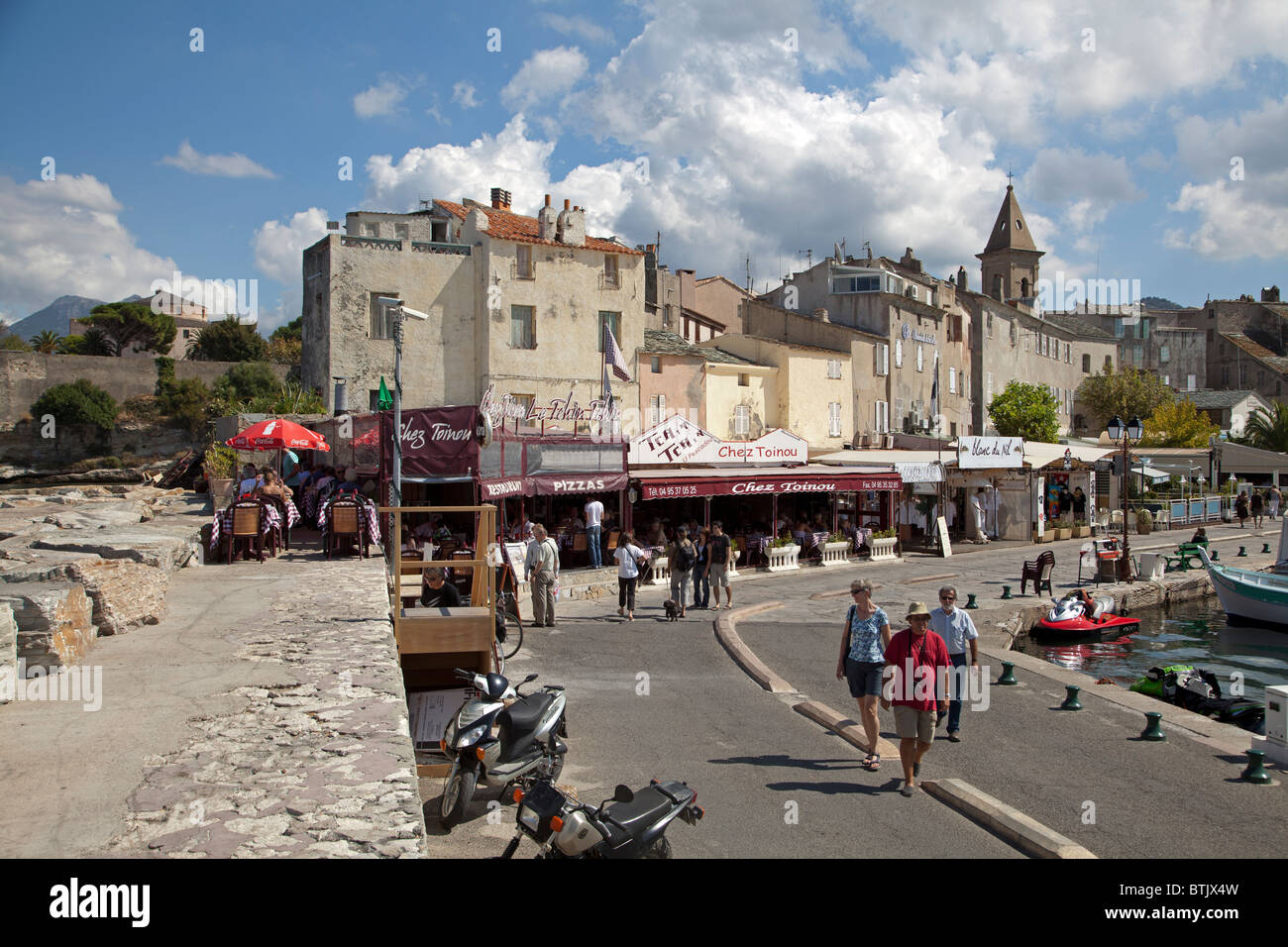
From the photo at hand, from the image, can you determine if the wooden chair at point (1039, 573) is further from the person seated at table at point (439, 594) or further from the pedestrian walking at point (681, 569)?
the person seated at table at point (439, 594)

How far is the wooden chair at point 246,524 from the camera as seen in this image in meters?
14.4

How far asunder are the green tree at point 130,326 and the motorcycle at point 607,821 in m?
82.6

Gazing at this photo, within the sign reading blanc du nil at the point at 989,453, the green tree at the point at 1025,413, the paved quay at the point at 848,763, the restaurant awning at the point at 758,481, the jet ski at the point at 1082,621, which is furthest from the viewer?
the green tree at the point at 1025,413

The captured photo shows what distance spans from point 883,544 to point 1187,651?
30.1 feet

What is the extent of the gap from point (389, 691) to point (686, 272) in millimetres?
43435

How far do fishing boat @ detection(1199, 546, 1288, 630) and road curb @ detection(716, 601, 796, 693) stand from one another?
12.7 meters

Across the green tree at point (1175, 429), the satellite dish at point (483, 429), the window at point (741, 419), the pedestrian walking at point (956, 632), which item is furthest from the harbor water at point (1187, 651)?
the green tree at point (1175, 429)

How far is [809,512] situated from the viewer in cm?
2984

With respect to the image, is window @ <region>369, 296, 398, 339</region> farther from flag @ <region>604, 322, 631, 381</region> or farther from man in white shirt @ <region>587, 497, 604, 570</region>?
man in white shirt @ <region>587, 497, 604, 570</region>

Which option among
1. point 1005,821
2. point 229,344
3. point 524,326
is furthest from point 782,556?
point 229,344

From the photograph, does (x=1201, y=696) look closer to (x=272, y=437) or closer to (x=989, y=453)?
(x=272, y=437)

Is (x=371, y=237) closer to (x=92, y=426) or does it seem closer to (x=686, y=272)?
(x=686, y=272)
